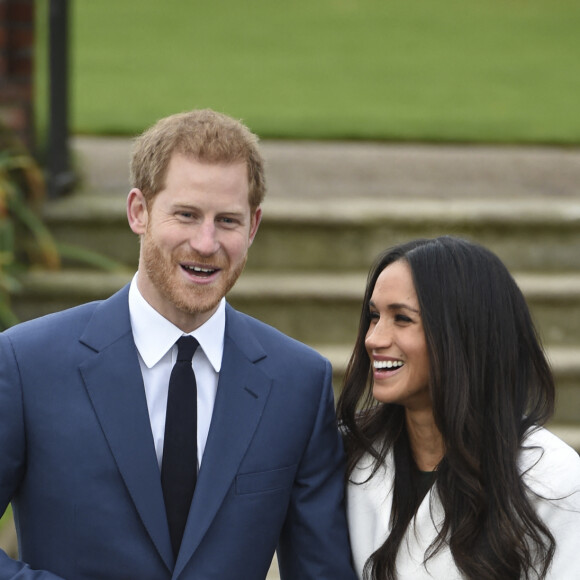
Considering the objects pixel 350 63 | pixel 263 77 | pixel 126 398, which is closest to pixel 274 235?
pixel 126 398

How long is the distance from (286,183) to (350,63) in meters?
3.87

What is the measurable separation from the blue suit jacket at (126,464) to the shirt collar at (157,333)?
0.02 m

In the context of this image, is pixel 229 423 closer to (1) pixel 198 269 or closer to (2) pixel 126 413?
(2) pixel 126 413

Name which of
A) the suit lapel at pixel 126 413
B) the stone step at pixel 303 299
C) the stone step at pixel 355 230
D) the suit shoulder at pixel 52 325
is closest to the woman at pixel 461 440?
the suit lapel at pixel 126 413

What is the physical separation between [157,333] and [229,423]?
269mm

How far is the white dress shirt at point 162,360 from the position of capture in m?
2.65

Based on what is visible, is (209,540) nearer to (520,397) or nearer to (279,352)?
(279,352)

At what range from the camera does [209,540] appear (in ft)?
8.65

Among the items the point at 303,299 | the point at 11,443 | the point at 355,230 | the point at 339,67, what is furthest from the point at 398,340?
the point at 339,67

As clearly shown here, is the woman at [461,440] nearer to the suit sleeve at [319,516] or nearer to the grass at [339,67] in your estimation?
the suit sleeve at [319,516]

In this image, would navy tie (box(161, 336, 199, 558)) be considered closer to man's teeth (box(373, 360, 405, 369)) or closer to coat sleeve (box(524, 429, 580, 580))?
man's teeth (box(373, 360, 405, 369))

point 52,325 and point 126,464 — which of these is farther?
point 52,325

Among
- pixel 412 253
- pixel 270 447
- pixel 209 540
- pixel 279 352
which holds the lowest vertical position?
pixel 209 540

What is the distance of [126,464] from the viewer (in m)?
2.55
